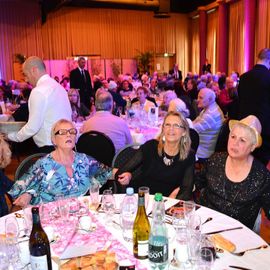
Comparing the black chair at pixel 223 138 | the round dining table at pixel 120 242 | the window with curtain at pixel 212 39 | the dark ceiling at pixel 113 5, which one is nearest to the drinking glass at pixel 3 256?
the round dining table at pixel 120 242

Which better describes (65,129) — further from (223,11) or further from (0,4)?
(0,4)

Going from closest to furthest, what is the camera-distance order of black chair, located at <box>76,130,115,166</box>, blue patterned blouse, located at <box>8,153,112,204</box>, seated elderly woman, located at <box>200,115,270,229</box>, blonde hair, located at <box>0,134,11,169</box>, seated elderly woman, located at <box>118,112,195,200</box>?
seated elderly woman, located at <box>200,115,270,229</box> < blue patterned blouse, located at <box>8,153,112,204</box> < blonde hair, located at <box>0,134,11,169</box> < seated elderly woman, located at <box>118,112,195,200</box> < black chair, located at <box>76,130,115,166</box>

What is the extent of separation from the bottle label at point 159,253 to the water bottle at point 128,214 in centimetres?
30

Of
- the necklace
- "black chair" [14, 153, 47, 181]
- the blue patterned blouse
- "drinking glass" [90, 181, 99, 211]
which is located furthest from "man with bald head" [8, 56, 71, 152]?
"drinking glass" [90, 181, 99, 211]

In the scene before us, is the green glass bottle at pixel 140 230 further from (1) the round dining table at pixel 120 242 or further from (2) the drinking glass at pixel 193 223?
(2) the drinking glass at pixel 193 223

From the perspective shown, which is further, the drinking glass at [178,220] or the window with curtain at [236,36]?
the window with curtain at [236,36]

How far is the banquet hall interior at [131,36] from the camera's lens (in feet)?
42.9

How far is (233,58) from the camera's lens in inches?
553

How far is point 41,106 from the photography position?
3.48 meters

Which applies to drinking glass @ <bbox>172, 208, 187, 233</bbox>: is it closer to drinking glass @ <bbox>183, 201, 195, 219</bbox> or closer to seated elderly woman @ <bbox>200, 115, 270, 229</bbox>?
drinking glass @ <bbox>183, 201, 195, 219</bbox>

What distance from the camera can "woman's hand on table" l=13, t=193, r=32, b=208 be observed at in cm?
218

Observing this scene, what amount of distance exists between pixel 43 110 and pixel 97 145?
650mm

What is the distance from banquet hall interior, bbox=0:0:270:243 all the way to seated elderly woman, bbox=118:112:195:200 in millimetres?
9011

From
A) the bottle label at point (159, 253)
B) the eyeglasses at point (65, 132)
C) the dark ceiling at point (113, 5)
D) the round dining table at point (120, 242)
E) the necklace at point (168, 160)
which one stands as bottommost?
the round dining table at point (120, 242)
